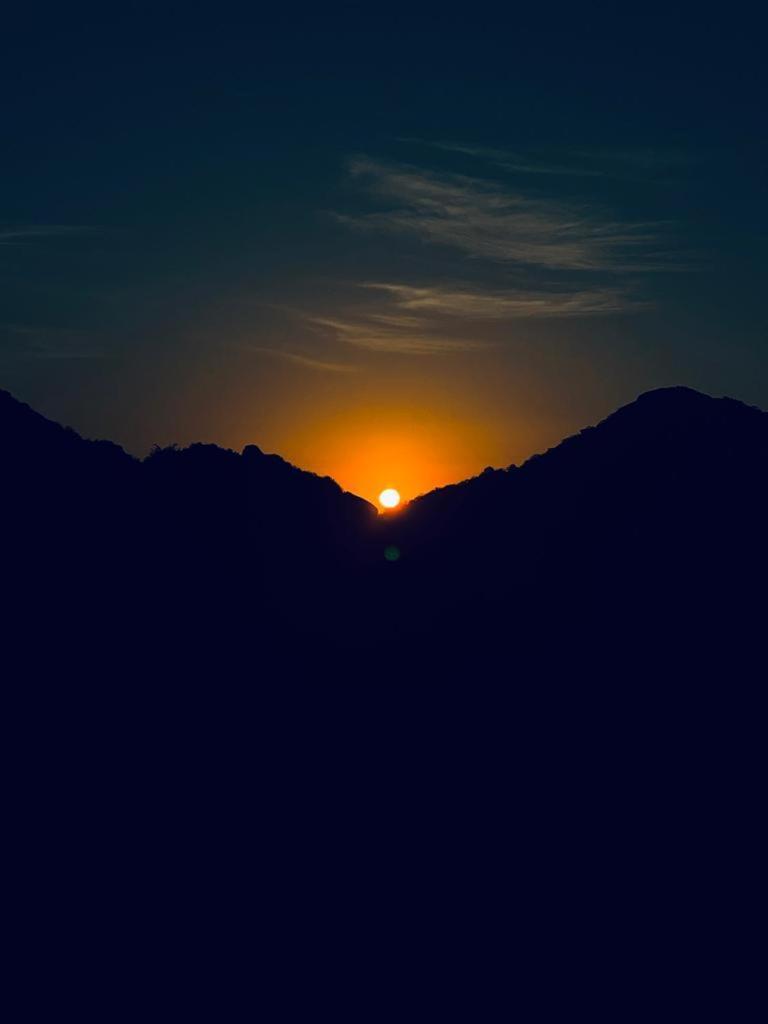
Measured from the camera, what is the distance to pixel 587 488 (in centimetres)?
6825

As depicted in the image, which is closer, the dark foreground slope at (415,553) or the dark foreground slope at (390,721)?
the dark foreground slope at (390,721)

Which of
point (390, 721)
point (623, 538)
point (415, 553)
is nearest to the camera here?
point (390, 721)

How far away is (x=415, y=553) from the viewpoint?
7000 cm

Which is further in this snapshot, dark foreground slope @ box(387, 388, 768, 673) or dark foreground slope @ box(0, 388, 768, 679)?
dark foreground slope @ box(387, 388, 768, 673)

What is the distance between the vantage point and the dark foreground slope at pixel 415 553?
62.4m

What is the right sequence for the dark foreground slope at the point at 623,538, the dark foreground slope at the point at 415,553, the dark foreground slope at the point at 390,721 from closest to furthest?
the dark foreground slope at the point at 390,721
the dark foreground slope at the point at 415,553
the dark foreground slope at the point at 623,538

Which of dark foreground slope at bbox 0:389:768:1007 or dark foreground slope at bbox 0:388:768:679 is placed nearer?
dark foreground slope at bbox 0:389:768:1007

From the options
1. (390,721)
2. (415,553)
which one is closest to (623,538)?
(415,553)

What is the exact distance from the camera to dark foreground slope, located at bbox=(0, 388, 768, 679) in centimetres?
6241

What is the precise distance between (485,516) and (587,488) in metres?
5.80

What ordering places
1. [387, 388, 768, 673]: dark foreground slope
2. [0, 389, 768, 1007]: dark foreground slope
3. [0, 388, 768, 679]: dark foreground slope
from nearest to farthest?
[0, 389, 768, 1007]: dark foreground slope → [0, 388, 768, 679]: dark foreground slope → [387, 388, 768, 673]: dark foreground slope

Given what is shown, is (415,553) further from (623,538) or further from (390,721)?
(623,538)

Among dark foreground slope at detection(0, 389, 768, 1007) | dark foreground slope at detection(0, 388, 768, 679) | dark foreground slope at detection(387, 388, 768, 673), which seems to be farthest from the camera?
dark foreground slope at detection(387, 388, 768, 673)

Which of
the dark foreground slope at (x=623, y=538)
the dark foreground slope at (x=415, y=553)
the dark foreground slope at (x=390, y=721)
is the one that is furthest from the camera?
the dark foreground slope at (x=623, y=538)
